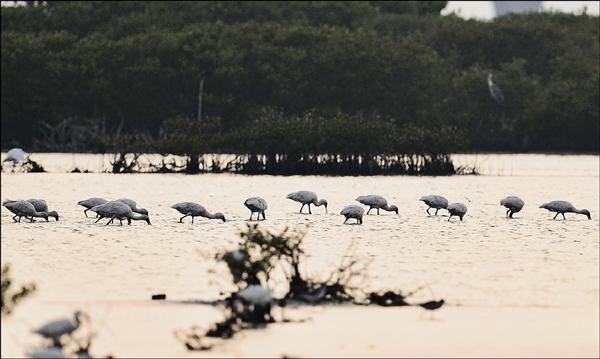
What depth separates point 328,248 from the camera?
48.4 feet

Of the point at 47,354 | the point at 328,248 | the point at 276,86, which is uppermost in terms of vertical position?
the point at 276,86

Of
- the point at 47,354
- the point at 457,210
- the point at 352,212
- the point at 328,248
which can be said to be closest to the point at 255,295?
the point at 47,354

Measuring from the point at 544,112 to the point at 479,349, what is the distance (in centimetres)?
3936

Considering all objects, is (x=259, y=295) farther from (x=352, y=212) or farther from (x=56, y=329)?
(x=352, y=212)

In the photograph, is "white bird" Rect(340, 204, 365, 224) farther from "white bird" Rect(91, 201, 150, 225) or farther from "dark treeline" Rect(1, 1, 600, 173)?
"dark treeline" Rect(1, 1, 600, 173)

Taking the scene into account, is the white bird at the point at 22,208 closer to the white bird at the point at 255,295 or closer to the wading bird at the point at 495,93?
the white bird at the point at 255,295

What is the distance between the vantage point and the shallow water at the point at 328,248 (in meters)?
11.3

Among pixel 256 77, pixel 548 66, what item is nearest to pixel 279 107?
pixel 256 77

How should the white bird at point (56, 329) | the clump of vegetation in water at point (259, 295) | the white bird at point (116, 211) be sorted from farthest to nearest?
1. the white bird at point (116, 211)
2. the clump of vegetation in water at point (259, 295)
3. the white bird at point (56, 329)

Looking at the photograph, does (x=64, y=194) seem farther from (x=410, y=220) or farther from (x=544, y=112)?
(x=544, y=112)

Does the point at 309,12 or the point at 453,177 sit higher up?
the point at 309,12

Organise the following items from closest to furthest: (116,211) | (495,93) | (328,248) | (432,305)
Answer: (432,305) < (328,248) < (116,211) < (495,93)

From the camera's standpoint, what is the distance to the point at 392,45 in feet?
165

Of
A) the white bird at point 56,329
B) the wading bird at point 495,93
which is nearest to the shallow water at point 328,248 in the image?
the white bird at point 56,329
